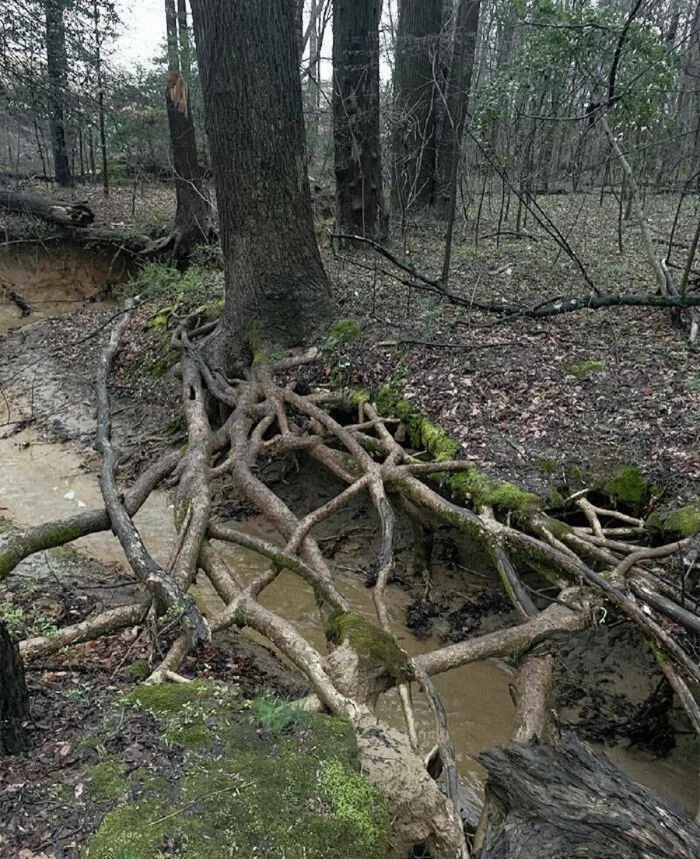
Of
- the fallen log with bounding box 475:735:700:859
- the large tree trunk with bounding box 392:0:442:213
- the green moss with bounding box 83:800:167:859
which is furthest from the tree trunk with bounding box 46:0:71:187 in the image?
the fallen log with bounding box 475:735:700:859

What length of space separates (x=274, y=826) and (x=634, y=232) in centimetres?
1154

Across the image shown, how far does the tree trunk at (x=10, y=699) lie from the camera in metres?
2.05

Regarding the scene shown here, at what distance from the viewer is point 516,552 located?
12.6 feet

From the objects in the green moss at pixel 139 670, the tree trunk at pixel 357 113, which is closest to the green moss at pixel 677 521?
the green moss at pixel 139 670

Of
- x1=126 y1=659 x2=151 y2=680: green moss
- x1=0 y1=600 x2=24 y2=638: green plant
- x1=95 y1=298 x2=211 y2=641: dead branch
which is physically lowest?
x1=0 y1=600 x2=24 y2=638: green plant

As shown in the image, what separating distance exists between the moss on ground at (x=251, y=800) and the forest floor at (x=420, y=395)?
0.21 ft

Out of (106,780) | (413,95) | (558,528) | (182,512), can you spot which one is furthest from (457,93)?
(106,780)

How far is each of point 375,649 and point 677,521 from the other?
2.18 meters

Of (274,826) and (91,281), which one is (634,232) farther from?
(274,826)

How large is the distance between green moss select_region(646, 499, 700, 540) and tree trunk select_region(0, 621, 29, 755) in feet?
11.7

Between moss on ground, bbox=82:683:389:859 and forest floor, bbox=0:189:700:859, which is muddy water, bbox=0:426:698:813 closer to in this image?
forest floor, bbox=0:189:700:859

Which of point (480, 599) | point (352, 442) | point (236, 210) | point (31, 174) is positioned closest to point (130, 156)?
point (31, 174)

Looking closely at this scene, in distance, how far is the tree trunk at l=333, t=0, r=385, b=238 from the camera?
28.5ft

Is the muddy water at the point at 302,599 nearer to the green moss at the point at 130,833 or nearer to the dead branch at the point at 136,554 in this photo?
the dead branch at the point at 136,554
